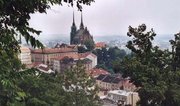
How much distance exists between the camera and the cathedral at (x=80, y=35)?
16350 centimetres

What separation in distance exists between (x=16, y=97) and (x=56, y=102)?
25815mm

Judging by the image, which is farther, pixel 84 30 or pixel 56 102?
pixel 84 30

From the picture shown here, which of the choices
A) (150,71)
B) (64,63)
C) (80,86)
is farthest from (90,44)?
(150,71)

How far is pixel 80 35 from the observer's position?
166m

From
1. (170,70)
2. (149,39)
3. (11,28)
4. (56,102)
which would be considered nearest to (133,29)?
(149,39)

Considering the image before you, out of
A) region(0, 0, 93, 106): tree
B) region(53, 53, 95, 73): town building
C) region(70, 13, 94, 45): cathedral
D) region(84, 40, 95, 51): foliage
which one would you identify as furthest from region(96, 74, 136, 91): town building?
region(0, 0, 93, 106): tree

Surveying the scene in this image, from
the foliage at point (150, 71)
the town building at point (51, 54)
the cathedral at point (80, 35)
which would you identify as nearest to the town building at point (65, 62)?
the town building at point (51, 54)

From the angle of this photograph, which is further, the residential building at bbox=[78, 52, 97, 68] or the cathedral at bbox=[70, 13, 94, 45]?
the cathedral at bbox=[70, 13, 94, 45]

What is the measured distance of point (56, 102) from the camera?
31.9 m

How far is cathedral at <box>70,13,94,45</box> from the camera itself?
16350cm

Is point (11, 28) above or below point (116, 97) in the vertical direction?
above

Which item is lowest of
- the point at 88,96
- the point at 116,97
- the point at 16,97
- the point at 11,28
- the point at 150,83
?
the point at 116,97

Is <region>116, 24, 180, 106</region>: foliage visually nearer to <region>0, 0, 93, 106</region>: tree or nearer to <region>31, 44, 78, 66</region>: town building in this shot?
<region>0, 0, 93, 106</region>: tree

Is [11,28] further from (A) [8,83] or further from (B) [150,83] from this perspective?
(B) [150,83]
